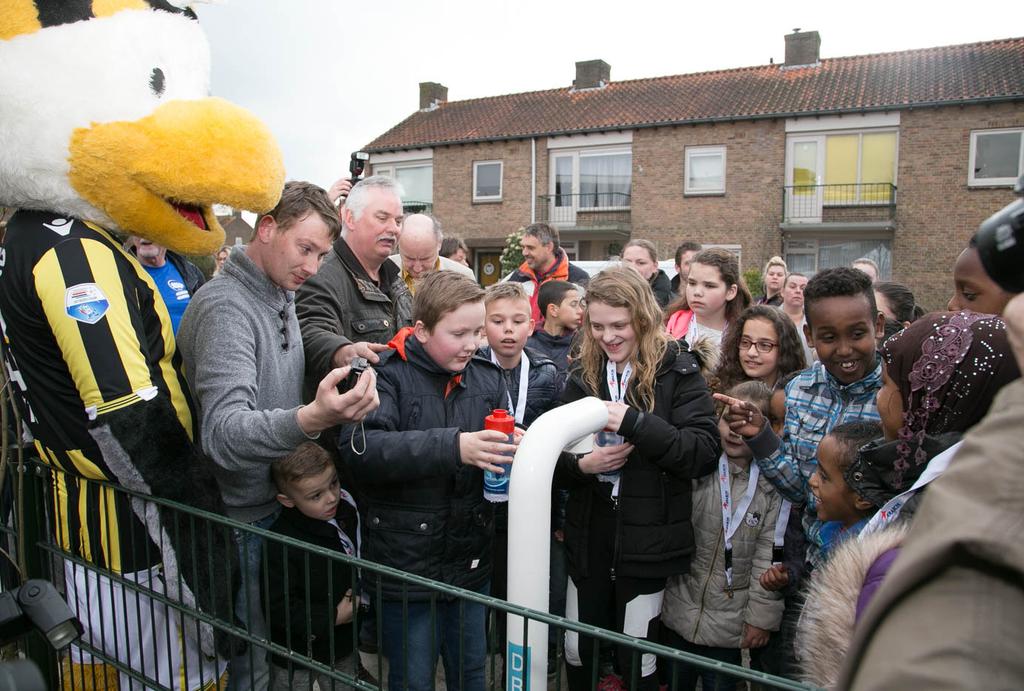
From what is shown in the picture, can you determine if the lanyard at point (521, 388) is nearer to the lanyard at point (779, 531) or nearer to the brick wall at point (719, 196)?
the lanyard at point (779, 531)

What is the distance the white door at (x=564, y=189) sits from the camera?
74.3 ft

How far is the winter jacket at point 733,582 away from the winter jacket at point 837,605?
1787 mm

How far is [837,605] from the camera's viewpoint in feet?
3.40

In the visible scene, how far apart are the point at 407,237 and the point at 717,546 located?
109 inches

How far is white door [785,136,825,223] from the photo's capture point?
19609mm

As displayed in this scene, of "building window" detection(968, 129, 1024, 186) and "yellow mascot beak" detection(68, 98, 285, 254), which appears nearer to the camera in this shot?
"yellow mascot beak" detection(68, 98, 285, 254)

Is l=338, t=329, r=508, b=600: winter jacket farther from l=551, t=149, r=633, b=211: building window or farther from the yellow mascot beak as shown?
l=551, t=149, r=633, b=211: building window

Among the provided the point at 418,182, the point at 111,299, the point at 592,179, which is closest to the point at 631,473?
the point at 111,299

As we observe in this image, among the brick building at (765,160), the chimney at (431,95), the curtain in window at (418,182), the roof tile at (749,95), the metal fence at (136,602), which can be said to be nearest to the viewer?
the metal fence at (136,602)

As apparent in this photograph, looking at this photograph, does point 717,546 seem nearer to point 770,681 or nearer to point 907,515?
point 907,515

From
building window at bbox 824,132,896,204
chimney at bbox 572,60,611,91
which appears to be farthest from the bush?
chimney at bbox 572,60,611,91

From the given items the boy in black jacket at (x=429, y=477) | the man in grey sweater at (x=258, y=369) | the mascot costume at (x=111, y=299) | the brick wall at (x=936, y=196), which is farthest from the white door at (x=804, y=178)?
the mascot costume at (x=111, y=299)

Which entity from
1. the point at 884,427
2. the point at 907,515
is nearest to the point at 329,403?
the point at 907,515

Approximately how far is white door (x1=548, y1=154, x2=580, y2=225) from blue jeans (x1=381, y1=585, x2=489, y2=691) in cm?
2086
